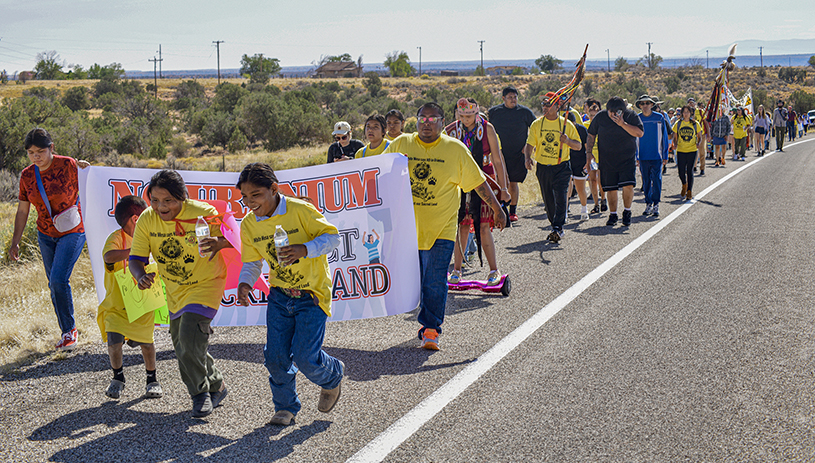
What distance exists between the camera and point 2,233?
42.4ft

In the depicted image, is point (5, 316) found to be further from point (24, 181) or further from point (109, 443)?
point (109, 443)

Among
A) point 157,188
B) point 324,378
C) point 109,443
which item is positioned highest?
point 157,188

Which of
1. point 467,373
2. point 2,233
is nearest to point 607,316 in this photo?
point 467,373

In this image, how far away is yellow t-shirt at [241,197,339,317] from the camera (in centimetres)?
411

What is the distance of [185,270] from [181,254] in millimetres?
108

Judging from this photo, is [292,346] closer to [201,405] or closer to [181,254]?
[201,405]

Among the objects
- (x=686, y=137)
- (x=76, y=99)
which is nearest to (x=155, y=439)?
(x=686, y=137)

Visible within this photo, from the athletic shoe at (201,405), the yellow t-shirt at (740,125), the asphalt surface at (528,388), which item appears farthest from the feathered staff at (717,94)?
the athletic shoe at (201,405)

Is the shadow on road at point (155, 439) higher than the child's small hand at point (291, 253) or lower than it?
lower

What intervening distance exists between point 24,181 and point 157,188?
8.71ft

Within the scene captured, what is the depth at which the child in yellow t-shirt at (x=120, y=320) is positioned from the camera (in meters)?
4.75

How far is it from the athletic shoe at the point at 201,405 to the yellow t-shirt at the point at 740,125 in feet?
77.5

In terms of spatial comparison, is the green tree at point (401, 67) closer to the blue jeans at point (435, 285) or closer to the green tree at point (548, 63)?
the green tree at point (548, 63)

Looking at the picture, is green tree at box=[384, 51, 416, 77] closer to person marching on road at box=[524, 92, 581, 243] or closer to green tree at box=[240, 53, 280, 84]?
green tree at box=[240, 53, 280, 84]
